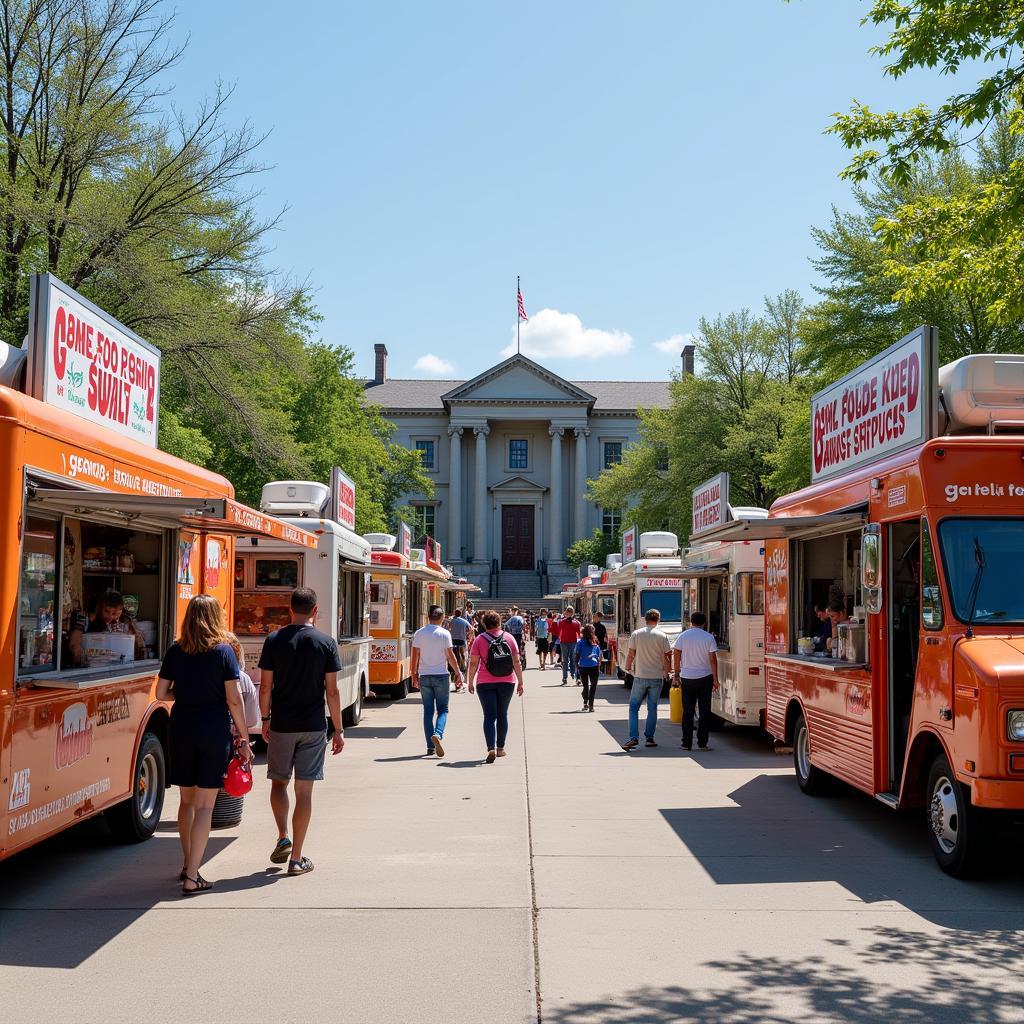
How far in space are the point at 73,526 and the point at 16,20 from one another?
16.0 meters

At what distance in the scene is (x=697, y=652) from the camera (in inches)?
567

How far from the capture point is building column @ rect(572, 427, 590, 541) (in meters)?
70.2

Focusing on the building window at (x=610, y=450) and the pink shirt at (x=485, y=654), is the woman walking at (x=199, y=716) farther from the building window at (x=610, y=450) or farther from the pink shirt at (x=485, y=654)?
the building window at (x=610, y=450)

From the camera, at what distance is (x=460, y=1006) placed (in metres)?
5.08

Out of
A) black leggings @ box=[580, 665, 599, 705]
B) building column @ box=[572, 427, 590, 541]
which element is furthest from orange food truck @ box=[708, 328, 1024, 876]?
building column @ box=[572, 427, 590, 541]

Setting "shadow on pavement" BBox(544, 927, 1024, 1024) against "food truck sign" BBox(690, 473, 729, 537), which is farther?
"food truck sign" BBox(690, 473, 729, 537)

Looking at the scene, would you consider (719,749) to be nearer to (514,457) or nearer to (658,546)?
(658,546)

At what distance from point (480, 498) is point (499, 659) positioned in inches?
2250

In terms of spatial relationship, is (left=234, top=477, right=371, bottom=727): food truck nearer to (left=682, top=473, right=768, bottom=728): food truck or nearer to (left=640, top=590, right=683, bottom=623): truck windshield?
(left=682, top=473, right=768, bottom=728): food truck

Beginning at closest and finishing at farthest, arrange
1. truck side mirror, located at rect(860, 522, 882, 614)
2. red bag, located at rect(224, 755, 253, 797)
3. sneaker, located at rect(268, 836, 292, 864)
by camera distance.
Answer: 1. red bag, located at rect(224, 755, 253, 797)
2. sneaker, located at rect(268, 836, 292, 864)
3. truck side mirror, located at rect(860, 522, 882, 614)

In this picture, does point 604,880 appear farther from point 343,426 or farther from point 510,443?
point 510,443

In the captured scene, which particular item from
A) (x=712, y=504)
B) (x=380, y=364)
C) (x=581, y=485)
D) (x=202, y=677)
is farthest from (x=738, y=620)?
(x=380, y=364)

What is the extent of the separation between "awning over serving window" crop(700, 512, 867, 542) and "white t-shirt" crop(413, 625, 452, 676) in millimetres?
3606

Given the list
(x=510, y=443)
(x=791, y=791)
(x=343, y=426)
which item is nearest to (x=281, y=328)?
(x=343, y=426)
